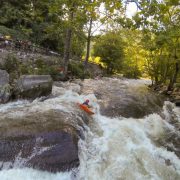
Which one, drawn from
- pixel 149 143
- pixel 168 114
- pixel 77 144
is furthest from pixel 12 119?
pixel 168 114

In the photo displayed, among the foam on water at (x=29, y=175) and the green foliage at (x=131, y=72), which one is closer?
the foam on water at (x=29, y=175)

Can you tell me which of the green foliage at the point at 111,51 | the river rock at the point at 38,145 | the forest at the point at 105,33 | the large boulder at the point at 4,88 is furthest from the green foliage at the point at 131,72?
the river rock at the point at 38,145

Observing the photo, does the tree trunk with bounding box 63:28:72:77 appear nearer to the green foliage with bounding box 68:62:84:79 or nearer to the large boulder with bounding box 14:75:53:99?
the green foliage with bounding box 68:62:84:79

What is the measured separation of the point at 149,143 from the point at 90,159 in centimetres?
250

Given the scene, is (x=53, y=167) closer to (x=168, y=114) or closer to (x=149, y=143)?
(x=149, y=143)

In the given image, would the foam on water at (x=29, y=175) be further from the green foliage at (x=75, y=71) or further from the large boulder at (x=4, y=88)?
the green foliage at (x=75, y=71)

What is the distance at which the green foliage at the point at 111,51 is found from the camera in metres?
30.3

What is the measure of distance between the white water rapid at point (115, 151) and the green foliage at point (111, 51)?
840 inches

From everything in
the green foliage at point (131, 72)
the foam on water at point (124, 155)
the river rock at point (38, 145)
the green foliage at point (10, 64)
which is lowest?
the green foliage at point (131, 72)

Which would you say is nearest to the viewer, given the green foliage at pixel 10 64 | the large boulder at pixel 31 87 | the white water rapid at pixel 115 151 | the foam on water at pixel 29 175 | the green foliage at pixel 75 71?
the foam on water at pixel 29 175

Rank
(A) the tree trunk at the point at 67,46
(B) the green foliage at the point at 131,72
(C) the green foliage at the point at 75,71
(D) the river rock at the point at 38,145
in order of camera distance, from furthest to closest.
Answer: (B) the green foliage at the point at 131,72 < (C) the green foliage at the point at 75,71 < (A) the tree trunk at the point at 67,46 < (D) the river rock at the point at 38,145

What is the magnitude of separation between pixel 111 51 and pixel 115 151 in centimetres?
2537

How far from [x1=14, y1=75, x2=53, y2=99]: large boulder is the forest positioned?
3183 millimetres

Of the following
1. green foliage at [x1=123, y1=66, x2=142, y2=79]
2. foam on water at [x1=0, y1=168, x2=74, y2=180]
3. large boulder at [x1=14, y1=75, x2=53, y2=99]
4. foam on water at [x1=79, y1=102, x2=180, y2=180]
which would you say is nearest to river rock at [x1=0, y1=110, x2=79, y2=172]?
foam on water at [x1=0, y1=168, x2=74, y2=180]
